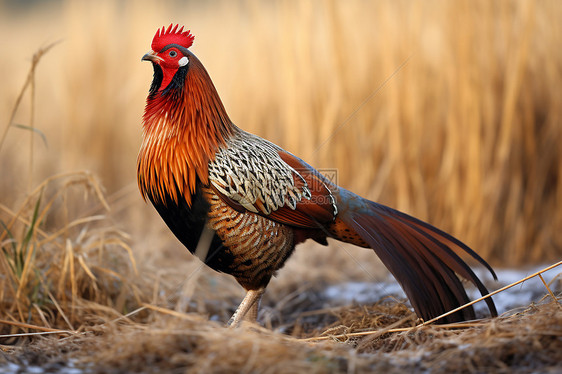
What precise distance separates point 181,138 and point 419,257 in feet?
4.23

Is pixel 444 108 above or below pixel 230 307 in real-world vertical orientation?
above

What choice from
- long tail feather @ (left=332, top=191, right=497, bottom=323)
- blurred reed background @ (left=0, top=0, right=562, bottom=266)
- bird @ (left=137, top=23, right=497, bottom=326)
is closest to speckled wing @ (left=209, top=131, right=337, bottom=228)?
bird @ (left=137, top=23, right=497, bottom=326)

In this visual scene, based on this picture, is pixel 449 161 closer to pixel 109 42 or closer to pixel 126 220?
pixel 126 220

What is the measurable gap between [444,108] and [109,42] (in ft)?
12.4

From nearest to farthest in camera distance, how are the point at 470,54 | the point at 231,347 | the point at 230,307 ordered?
the point at 231,347 < the point at 230,307 < the point at 470,54

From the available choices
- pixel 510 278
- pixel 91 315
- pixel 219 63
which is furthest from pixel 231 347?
pixel 219 63

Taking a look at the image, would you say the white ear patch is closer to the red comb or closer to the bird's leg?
the red comb

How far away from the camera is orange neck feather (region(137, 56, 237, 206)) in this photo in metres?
2.52

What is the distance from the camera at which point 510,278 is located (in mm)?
3811

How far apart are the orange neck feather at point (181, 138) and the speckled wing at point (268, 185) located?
0.08 meters

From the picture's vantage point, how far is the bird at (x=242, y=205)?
2.51 metres

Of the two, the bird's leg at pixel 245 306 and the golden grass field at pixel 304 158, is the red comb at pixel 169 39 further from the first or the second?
the bird's leg at pixel 245 306

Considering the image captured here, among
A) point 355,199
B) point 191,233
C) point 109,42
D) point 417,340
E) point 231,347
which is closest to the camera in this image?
point 231,347

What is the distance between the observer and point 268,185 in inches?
101
